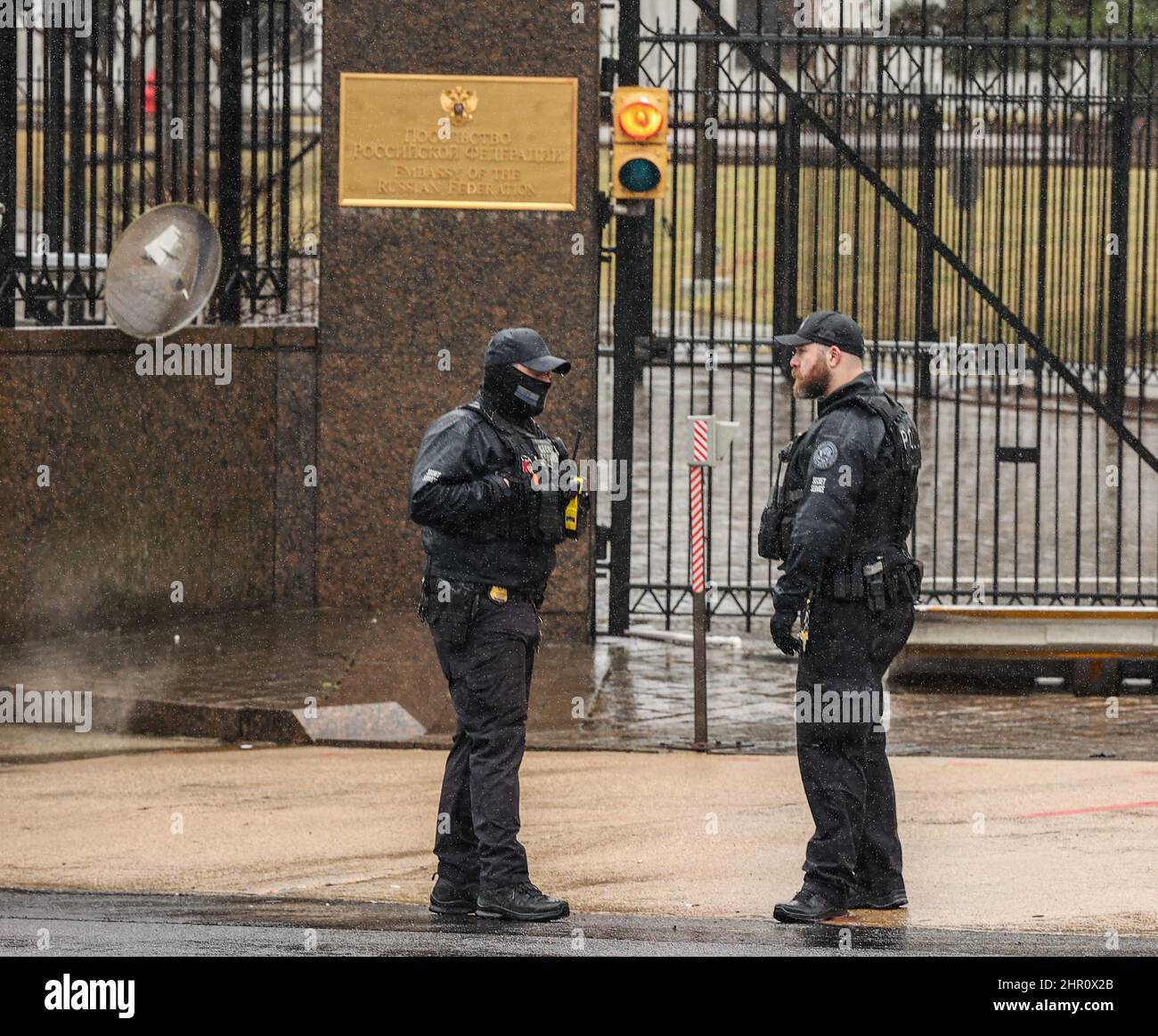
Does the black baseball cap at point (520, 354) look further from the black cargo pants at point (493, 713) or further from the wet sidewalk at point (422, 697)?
the wet sidewalk at point (422, 697)

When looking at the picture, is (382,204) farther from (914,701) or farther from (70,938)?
(70,938)

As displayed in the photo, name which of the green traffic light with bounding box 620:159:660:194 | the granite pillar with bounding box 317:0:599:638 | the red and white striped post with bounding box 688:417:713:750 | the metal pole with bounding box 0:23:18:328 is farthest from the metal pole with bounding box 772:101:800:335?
the metal pole with bounding box 0:23:18:328

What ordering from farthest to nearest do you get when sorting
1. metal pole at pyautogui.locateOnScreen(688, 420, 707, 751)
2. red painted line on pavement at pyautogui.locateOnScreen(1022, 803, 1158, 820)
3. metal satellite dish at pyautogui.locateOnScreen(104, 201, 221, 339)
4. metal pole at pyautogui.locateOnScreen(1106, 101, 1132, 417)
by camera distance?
metal pole at pyautogui.locateOnScreen(1106, 101, 1132, 417)
metal satellite dish at pyautogui.locateOnScreen(104, 201, 221, 339)
metal pole at pyautogui.locateOnScreen(688, 420, 707, 751)
red painted line on pavement at pyautogui.locateOnScreen(1022, 803, 1158, 820)

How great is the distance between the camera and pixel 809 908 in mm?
6430

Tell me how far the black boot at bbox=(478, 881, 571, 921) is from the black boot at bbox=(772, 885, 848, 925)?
26.4 inches

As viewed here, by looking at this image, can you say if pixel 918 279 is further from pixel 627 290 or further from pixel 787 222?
pixel 627 290

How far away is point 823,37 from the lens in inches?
463

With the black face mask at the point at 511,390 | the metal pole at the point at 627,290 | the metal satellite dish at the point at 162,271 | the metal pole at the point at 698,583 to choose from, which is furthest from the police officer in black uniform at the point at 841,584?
the metal pole at the point at 627,290

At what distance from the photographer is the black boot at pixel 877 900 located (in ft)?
21.7

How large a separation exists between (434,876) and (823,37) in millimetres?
6409

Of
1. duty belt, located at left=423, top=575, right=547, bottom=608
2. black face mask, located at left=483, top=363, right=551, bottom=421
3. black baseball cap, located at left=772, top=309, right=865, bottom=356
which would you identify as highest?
black baseball cap, located at left=772, top=309, right=865, bottom=356

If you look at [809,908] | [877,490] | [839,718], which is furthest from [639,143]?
[809,908]

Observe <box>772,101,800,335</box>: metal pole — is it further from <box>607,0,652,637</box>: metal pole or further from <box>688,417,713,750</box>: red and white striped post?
<box>688,417,713,750</box>: red and white striped post

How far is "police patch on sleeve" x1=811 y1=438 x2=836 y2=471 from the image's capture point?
637 cm
